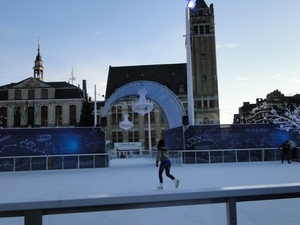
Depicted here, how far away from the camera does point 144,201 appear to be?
2.51 meters

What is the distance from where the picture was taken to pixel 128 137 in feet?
194

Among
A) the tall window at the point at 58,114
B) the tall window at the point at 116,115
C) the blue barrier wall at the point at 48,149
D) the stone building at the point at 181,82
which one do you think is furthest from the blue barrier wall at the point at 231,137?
the tall window at the point at 116,115

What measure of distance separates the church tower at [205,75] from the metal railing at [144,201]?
5283 centimetres

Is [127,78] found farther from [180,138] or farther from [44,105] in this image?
[180,138]

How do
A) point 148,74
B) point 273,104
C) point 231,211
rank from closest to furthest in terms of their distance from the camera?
point 231,211
point 148,74
point 273,104

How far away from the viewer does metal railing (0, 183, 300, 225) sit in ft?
7.74

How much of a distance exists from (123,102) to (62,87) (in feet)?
36.2

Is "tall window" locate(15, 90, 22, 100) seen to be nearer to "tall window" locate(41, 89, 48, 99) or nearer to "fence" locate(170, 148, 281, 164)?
"tall window" locate(41, 89, 48, 99)

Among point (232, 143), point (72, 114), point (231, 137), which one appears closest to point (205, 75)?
point (72, 114)

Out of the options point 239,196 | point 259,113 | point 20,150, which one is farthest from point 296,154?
point 259,113

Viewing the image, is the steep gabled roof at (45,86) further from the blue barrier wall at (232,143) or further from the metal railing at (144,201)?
the metal railing at (144,201)

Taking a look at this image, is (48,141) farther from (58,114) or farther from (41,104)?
(41,104)

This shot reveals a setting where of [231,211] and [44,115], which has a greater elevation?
[44,115]

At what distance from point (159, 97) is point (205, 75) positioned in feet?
100
